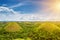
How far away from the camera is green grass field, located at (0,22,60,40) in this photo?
1476mm

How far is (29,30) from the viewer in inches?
59.2

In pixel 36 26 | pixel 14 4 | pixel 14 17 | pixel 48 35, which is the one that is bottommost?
pixel 48 35

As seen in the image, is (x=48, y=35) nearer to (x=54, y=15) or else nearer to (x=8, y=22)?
(x=54, y=15)

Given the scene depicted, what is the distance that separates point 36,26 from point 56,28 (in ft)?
0.79

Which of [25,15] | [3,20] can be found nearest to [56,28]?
[25,15]

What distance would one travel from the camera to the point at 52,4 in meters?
1.55

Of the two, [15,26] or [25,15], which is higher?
[25,15]

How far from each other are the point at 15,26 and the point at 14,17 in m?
0.11

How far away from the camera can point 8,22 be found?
1.52m

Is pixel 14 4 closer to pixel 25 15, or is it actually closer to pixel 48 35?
pixel 25 15

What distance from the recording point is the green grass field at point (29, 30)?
1.48 meters

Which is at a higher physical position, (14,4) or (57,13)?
(14,4)

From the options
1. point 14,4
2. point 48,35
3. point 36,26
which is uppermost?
point 14,4

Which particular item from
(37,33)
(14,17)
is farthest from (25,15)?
(37,33)
